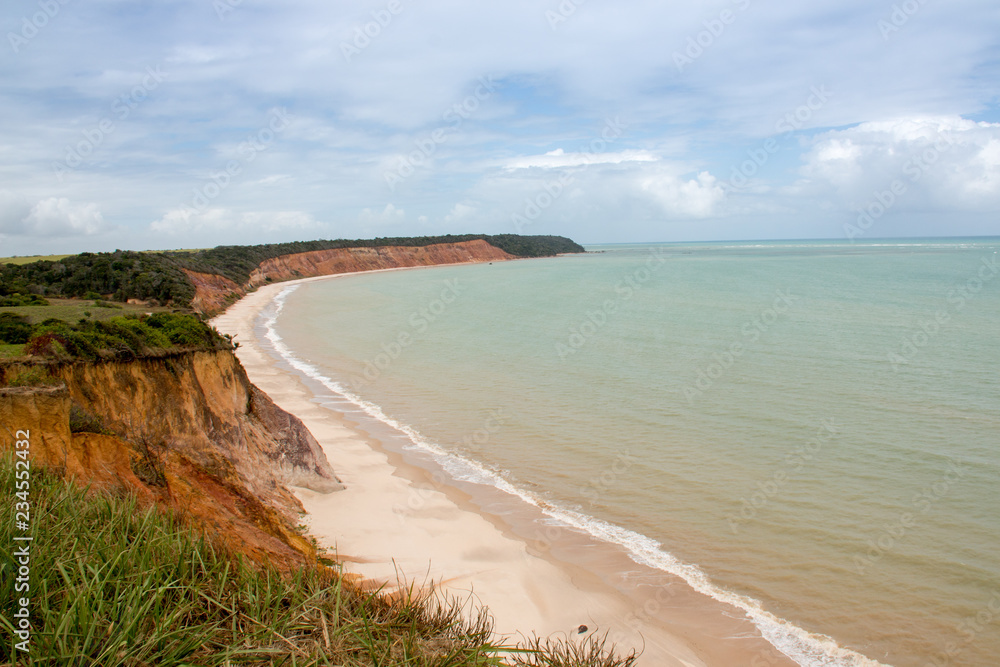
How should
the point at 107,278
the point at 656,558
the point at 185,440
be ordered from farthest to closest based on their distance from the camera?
the point at 107,278 < the point at 656,558 < the point at 185,440

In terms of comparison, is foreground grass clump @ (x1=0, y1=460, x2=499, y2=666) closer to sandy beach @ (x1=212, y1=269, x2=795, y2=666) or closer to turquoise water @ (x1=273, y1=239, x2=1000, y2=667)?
sandy beach @ (x1=212, y1=269, x2=795, y2=666)

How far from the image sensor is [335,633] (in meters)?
3.70

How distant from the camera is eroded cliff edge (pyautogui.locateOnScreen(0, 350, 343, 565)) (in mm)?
5672

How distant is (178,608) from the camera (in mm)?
3537

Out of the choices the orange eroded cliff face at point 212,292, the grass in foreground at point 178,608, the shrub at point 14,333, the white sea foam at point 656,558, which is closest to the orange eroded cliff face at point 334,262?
the orange eroded cliff face at point 212,292

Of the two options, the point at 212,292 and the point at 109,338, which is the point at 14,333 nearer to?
the point at 109,338

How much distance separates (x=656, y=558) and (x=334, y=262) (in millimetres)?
100739

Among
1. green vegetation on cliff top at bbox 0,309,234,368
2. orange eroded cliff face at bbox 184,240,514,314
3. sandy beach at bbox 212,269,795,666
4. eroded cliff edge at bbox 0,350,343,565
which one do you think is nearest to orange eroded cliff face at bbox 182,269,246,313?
orange eroded cliff face at bbox 184,240,514,314

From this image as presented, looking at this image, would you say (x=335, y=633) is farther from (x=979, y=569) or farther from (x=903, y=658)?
(x=979, y=569)

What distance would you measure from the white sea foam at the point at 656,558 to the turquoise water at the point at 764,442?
48mm

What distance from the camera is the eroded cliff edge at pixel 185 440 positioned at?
567cm

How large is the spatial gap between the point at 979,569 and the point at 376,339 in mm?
25335

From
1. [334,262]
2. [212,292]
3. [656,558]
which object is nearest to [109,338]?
[656,558]

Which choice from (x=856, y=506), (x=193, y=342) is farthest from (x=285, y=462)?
(x=856, y=506)
